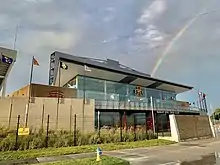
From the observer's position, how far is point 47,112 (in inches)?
819

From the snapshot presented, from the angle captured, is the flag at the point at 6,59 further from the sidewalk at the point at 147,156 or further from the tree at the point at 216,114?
the tree at the point at 216,114

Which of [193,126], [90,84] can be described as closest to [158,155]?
[193,126]

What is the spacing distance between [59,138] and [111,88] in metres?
19.3

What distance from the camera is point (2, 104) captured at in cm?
1881

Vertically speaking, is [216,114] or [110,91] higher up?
[110,91]

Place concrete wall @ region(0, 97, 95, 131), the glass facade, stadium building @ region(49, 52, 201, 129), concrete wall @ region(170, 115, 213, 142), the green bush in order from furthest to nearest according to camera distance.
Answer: the glass facade < stadium building @ region(49, 52, 201, 129) < concrete wall @ region(170, 115, 213, 142) < concrete wall @ region(0, 97, 95, 131) < the green bush

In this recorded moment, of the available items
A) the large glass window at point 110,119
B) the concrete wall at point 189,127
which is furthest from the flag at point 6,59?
the concrete wall at point 189,127

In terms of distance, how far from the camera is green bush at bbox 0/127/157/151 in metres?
13.5

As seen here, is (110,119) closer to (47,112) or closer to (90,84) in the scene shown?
(90,84)

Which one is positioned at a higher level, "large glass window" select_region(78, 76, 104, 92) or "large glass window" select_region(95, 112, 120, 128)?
"large glass window" select_region(78, 76, 104, 92)

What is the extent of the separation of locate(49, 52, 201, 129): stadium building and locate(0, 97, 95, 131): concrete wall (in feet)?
6.54

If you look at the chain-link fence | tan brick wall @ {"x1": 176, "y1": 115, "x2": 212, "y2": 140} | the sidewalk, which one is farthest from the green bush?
tan brick wall @ {"x1": 176, "y1": 115, "x2": 212, "y2": 140}

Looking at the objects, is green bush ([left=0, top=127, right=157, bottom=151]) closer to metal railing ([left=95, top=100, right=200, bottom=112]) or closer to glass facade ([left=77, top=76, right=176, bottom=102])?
metal railing ([left=95, top=100, right=200, bottom=112])

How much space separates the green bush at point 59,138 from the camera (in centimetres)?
1345
